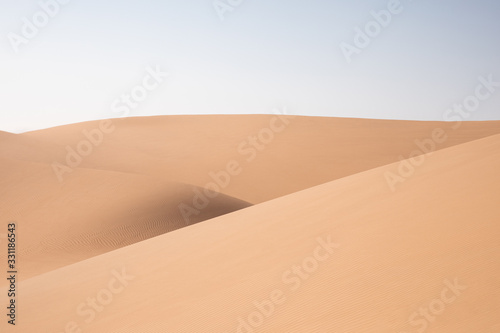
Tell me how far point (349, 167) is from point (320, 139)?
18.3ft

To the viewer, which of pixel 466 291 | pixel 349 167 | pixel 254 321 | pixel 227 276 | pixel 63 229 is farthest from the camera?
pixel 349 167

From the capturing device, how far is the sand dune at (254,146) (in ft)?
96.9

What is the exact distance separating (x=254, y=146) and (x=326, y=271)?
29.9 meters

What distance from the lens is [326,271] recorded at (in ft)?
Answer: 21.0

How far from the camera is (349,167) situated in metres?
31.4

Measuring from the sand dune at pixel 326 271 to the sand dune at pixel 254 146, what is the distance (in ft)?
55.3

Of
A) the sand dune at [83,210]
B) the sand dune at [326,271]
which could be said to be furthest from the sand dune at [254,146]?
the sand dune at [326,271]

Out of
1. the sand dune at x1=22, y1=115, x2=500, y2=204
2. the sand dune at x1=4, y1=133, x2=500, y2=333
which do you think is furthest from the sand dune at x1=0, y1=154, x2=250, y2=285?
the sand dune at x1=22, y1=115, x2=500, y2=204

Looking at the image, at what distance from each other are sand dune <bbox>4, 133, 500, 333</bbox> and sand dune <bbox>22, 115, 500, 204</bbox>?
664 inches

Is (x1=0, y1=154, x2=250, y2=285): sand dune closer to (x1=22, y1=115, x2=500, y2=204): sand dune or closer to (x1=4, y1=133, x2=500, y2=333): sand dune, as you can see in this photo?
(x1=4, y1=133, x2=500, y2=333): sand dune

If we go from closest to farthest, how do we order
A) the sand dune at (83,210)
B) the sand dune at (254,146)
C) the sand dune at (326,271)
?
1. the sand dune at (326,271)
2. the sand dune at (83,210)
3. the sand dune at (254,146)

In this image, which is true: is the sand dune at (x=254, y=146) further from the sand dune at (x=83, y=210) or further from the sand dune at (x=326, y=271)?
the sand dune at (x=326, y=271)

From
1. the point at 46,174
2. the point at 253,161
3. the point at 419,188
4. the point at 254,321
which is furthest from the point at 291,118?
the point at 254,321

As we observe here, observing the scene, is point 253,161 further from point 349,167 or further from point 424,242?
point 424,242
